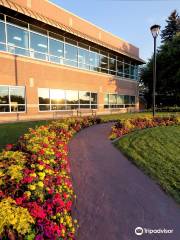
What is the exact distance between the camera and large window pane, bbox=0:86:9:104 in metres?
15.7

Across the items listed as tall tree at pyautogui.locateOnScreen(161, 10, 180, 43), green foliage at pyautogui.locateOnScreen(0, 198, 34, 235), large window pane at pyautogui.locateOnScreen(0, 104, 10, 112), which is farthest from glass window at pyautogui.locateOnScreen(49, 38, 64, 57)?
tall tree at pyautogui.locateOnScreen(161, 10, 180, 43)

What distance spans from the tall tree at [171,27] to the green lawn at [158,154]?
5461 cm

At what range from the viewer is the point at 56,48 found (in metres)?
20.0

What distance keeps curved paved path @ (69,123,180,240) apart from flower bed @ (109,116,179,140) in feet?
11.4

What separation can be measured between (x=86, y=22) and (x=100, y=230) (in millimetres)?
24938

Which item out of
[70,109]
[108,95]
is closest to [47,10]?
[70,109]

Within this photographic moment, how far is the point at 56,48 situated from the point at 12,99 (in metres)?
7.18

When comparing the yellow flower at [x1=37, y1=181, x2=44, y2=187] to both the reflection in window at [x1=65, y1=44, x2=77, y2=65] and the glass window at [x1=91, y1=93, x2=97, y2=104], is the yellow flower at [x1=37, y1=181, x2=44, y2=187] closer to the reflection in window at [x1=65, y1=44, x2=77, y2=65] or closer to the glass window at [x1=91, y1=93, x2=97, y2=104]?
the reflection in window at [x1=65, y1=44, x2=77, y2=65]

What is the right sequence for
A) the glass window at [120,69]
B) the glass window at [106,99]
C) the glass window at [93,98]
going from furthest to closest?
the glass window at [120,69], the glass window at [106,99], the glass window at [93,98]

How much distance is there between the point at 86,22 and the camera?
79.5ft

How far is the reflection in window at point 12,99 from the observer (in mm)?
15781

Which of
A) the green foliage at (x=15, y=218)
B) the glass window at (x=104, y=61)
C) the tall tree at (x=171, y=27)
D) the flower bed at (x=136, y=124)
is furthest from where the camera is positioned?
the tall tree at (x=171, y=27)

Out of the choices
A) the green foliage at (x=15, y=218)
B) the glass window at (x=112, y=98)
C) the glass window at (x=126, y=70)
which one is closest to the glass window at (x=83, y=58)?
the glass window at (x=112, y=98)

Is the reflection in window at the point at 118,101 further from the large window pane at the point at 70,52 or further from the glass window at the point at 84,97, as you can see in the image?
the large window pane at the point at 70,52
